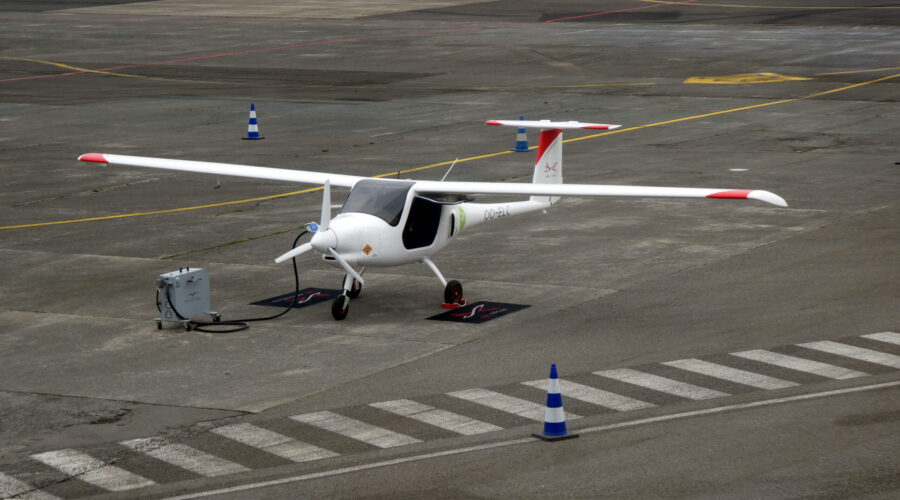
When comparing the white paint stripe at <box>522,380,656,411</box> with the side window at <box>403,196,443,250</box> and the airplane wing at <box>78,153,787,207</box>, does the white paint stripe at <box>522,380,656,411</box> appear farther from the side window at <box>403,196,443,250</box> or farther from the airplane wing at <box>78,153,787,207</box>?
the side window at <box>403,196,443,250</box>

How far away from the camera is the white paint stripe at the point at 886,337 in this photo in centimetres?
2111

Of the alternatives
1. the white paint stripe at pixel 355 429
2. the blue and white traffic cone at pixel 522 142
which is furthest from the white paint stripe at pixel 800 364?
the blue and white traffic cone at pixel 522 142

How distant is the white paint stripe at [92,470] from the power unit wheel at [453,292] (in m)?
8.48

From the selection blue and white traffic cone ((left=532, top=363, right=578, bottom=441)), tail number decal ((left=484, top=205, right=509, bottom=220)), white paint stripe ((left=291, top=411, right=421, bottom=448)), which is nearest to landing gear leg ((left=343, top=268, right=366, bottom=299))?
tail number decal ((left=484, top=205, right=509, bottom=220))

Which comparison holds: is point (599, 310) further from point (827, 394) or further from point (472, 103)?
point (472, 103)

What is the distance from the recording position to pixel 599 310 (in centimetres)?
2377

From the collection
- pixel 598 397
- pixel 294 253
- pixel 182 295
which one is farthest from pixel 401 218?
pixel 598 397

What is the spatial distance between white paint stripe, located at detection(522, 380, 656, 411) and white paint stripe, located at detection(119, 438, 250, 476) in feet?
16.1

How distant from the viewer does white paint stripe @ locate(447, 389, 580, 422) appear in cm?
1825

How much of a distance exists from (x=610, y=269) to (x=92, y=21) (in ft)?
221

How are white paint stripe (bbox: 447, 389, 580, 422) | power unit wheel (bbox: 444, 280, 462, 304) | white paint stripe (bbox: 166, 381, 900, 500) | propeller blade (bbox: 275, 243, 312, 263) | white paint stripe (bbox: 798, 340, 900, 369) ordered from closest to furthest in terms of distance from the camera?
white paint stripe (bbox: 166, 381, 900, 500), white paint stripe (bbox: 447, 389, 580, 422), white paint stripe (bbox: 798, 340, 900, 369), propeller blade (bbox: 275, 243, 312, 263), power unit wheel (bbox: 444, 280, 462, 304)

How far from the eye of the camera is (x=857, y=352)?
2055cm

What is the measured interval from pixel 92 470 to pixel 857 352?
11.3 metres

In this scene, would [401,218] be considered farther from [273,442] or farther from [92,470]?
[92,470]
